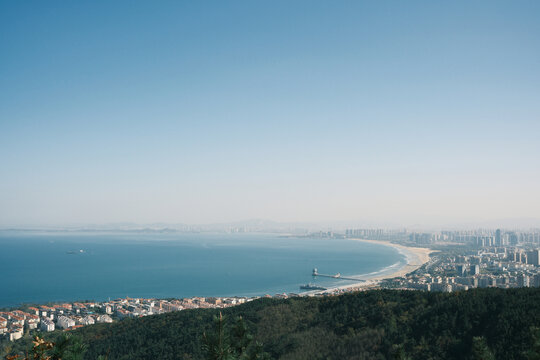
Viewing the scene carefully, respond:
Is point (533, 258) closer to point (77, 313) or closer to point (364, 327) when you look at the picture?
point (364, 327)

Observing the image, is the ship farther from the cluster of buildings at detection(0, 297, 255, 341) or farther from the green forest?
the green forest

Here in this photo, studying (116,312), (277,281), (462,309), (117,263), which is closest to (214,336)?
(462,309)

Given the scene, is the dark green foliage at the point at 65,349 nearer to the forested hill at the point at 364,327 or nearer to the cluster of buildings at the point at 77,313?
the forested hill at the point at 364,327

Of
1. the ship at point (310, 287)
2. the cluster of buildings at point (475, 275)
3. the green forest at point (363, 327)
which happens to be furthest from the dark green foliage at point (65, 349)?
the ship at point (310, 287)

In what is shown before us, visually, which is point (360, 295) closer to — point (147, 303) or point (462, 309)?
point (462, 309)

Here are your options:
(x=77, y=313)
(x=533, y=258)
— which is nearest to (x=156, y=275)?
(x=77, y=313)

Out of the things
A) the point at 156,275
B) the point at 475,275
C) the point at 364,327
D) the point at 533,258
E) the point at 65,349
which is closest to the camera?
the point at 65,349
